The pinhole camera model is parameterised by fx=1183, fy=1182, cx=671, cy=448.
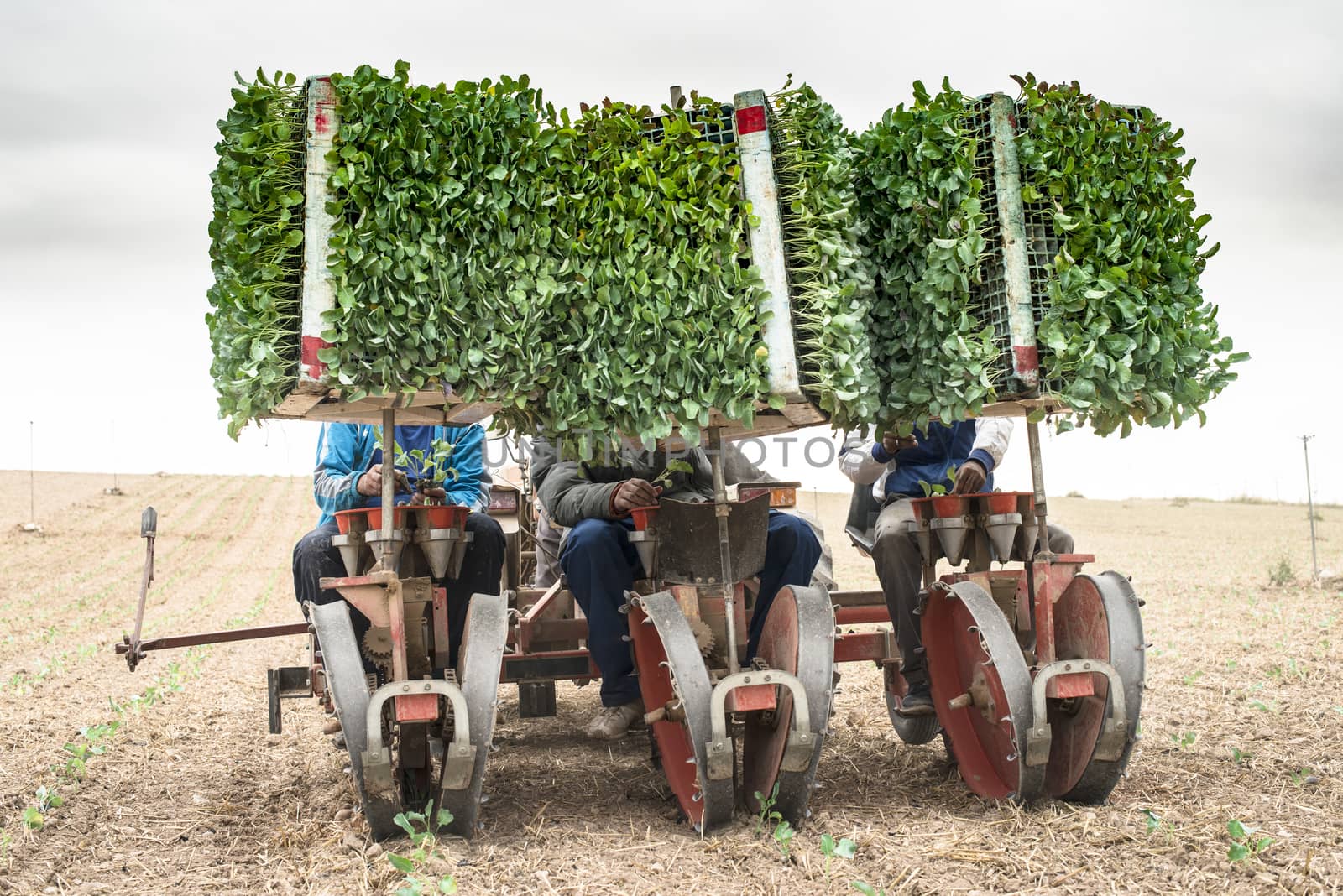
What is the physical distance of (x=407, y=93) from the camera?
4.11 metres

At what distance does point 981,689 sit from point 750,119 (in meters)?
2.41

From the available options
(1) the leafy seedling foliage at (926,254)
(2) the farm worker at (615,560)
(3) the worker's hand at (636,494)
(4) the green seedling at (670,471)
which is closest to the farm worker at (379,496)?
(2) the farm worker at (615,560)

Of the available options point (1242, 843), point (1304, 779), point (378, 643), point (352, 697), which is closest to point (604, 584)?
point (378, 643)

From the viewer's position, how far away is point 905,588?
5430 millimetres

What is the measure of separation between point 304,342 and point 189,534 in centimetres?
2870

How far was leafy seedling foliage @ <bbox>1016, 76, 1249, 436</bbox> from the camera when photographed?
4387 millimetres

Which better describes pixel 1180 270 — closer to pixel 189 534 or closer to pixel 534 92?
pixel 534 92

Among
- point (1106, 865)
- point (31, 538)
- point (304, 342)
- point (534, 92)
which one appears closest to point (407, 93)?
point (534, 92)

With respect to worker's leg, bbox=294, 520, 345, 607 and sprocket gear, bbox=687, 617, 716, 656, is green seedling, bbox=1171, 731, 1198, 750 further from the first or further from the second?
worker's leg, bbox=294, 520, 345, 607

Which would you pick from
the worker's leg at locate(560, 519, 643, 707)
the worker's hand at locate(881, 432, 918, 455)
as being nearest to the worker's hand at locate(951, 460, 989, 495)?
the worker's hand at locate(881, 432, 918, 455)

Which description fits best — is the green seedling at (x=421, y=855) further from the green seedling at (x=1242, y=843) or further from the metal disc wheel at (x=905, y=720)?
the green seedling at (x=1242, y=843)

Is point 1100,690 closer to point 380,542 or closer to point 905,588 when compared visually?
point 905,588

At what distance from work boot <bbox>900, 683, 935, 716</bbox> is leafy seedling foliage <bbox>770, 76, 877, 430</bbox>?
1504 mm

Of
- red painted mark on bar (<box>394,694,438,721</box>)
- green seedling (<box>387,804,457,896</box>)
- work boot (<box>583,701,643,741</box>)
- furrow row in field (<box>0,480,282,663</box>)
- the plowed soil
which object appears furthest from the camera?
furrow row in field (<box>0,480,282,663</box>)
